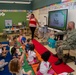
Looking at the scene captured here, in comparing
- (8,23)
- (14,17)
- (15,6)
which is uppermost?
(15,6)

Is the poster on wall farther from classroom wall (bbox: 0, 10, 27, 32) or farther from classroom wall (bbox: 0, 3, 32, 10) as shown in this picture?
classroom wall (bbox: 0, 3, 32, 10)

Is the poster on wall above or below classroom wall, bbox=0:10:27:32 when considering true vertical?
below

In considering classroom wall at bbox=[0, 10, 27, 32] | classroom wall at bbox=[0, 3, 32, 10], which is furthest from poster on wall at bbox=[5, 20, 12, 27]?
classroom wall at bbox=[0, 3, 32, 10]

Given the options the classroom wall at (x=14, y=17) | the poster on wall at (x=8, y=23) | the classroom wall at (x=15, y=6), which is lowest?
the poster on wall at (x=8, y=23)

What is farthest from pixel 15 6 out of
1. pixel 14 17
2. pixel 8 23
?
pixel 8 23

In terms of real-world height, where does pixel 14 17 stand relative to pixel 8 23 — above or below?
above

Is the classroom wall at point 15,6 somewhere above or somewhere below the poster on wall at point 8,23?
above

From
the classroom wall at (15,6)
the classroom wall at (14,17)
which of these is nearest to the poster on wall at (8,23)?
the classroom wall at (14,17)

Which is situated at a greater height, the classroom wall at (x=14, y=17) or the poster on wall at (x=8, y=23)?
the classroom wall at (x=14, y=17)

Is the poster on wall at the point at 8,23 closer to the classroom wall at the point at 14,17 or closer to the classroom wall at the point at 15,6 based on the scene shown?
the classroom wall at the point at 14,17

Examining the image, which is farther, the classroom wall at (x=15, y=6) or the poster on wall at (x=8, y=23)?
the poster on wall at (x=8, y=23)

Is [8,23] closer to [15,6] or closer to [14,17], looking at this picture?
[14,17]

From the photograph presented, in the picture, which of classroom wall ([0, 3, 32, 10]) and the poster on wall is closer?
classroom wall ([0, 3, 32, 10])

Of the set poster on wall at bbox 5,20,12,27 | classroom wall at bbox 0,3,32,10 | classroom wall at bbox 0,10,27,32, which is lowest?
poster on wall at bbox 5,20,12,27
